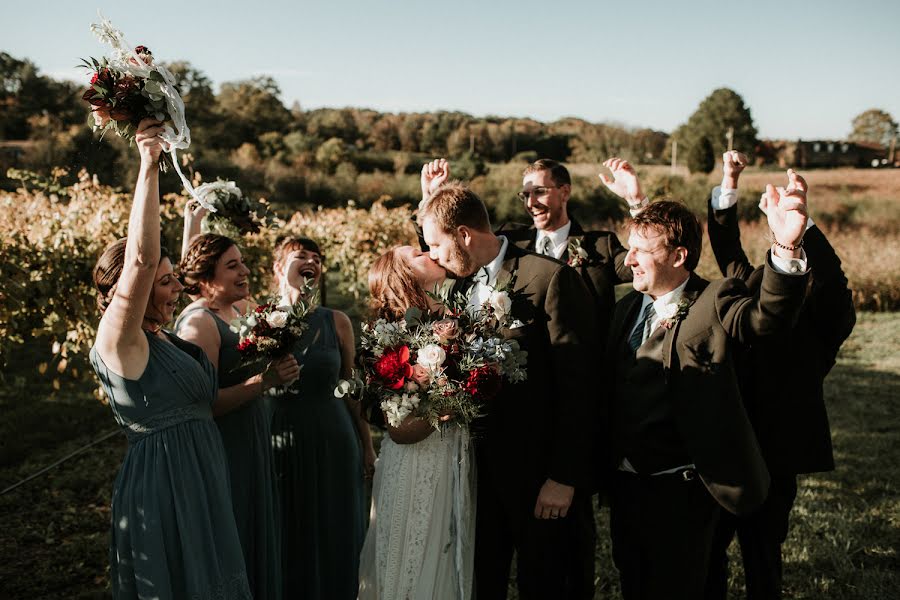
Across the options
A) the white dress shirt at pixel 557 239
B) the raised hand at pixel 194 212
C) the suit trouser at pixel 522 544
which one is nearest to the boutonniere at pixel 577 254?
the white dress shirt at pixel 557 239

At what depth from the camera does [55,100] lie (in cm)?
3772

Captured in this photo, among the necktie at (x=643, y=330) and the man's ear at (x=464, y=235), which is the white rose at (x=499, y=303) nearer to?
the man's ear at (x=464, y=235)

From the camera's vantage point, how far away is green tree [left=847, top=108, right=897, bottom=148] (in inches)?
2579

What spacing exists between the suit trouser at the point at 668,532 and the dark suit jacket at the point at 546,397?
0.26m

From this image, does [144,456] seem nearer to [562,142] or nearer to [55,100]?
[55,100]

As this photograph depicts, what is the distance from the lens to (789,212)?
2713mm

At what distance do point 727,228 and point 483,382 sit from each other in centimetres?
201

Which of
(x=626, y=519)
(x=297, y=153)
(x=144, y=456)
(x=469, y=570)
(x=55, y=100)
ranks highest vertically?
(x=55, y=100)

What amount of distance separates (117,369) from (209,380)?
523 mm

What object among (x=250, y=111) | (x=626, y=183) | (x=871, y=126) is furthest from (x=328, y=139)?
(x=871, y=126)

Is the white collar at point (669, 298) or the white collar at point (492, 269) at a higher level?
the white collar at point (492, 269)

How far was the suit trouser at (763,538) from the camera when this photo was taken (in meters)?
3.59

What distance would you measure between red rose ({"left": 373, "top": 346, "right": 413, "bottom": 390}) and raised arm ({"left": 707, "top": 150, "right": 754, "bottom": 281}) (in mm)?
2087

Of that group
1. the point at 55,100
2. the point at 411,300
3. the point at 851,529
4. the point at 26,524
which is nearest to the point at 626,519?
the point at 411,300
